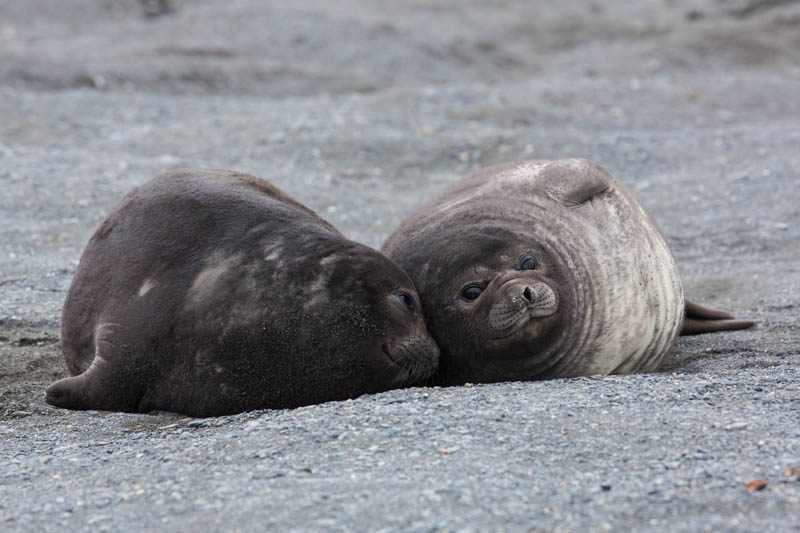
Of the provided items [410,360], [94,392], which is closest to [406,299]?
[410,360]

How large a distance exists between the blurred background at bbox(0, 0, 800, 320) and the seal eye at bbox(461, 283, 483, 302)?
254 centimetres

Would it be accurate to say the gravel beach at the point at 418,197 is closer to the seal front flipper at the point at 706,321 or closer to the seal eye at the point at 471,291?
the seal front flipper at the point at 706,321

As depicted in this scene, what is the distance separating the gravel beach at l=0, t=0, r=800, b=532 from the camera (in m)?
3.34

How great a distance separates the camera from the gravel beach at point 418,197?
334cm

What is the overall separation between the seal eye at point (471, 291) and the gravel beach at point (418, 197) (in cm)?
41

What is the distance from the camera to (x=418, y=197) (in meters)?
9.20

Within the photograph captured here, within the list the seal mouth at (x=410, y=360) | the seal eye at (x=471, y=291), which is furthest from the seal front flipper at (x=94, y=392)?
the seal eye at (x=471, y=291)

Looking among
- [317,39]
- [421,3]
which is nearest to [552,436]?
[317,39]

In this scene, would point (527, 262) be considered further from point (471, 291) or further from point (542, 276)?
point (471, 291)

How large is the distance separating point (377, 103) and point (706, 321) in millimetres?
6031

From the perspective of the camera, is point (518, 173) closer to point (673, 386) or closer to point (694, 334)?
point (694, 334)


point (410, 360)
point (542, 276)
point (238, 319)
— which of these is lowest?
point (410, 360)

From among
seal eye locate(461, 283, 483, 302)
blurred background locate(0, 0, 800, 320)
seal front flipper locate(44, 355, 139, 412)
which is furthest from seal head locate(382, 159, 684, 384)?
blurred background locate(0, 0, 800, 320)

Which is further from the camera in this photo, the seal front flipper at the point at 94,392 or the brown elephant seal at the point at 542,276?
the brown elephant seal at the point at 542,276
